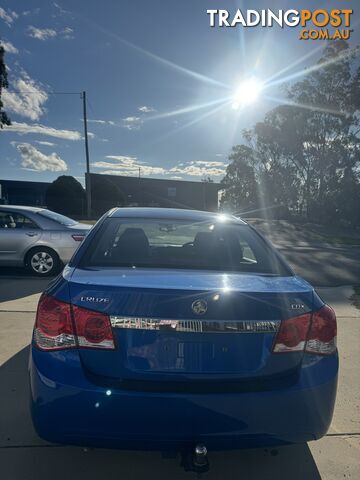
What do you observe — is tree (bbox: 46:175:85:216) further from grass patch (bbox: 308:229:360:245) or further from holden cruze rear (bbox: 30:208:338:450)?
holden cruze rear (bbox: 30:208:338:450)

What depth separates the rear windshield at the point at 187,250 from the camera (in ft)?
8.33

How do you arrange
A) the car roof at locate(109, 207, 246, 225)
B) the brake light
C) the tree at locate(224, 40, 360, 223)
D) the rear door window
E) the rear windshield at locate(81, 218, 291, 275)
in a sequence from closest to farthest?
the rear windshield at locate(81, 218, 291, 275) → the car roof at locate(109, 207, 246, 225) → the brake light → the rear door window → the tree at locate(224, 40, 360, 223)

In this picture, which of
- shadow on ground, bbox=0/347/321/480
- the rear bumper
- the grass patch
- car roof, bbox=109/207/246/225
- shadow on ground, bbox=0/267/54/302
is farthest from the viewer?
the grass patch

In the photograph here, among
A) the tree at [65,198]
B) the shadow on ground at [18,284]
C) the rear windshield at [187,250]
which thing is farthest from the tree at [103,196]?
the rear windshield at [187,250]

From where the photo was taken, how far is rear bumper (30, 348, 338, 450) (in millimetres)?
1924

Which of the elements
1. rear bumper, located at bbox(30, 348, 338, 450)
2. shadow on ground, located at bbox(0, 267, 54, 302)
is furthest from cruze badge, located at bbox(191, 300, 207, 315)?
shadow on ground, located at bbox(0, 267, 54, 302)

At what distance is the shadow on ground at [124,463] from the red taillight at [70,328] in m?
0.87

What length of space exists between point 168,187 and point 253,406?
53.5 m

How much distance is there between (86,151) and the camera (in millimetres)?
29016

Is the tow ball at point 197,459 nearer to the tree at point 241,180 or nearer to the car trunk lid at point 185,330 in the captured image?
the car trunk lid at point 185,330

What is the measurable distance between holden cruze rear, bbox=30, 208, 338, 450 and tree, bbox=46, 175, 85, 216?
36833mm

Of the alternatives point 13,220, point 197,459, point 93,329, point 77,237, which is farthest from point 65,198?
point 197,459

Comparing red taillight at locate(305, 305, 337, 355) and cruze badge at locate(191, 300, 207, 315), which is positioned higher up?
cruze badge at locate(191, 300, 207, 315)

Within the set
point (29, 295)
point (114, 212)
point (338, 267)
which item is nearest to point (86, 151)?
point (338, 267)
